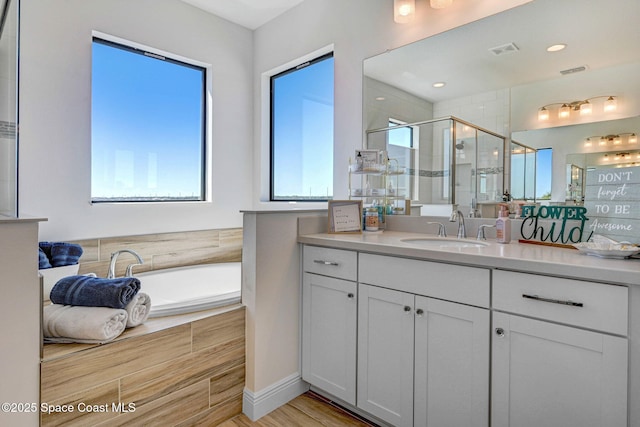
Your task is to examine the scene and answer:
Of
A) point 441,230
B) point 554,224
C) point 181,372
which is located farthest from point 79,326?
point 554,224

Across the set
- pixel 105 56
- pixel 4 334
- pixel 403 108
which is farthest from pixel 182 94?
pixel 4 334

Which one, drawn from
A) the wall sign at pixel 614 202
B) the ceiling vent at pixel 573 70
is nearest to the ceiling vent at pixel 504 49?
the ceiling vent at pixel 573 70

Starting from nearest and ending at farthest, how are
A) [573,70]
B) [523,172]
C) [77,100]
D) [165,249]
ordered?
[573,70] < [523,172] < [77,100] < [165,249]

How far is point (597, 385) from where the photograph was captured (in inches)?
40.5

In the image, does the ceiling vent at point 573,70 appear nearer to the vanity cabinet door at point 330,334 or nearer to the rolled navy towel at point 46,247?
the vanity cabinet door at point 330,334

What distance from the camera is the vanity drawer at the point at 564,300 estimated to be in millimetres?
995

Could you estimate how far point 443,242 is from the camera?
1.78 metres

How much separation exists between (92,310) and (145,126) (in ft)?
5.69

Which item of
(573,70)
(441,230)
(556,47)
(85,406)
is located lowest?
(85,406)

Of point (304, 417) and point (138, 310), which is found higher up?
point (138, 310)

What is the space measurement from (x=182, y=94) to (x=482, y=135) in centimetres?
233

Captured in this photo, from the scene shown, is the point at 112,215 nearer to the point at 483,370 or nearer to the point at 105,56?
the point at 105,56

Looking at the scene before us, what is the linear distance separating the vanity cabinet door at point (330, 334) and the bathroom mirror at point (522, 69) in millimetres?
1016

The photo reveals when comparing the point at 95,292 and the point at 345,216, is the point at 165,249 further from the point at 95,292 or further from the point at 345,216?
the point at 345,216
